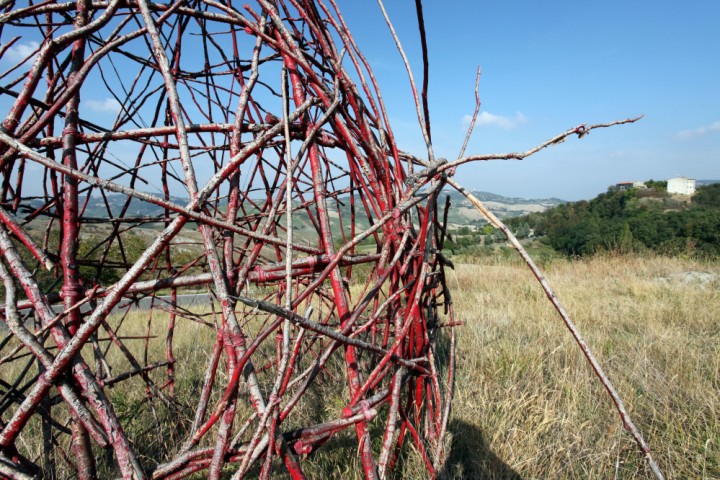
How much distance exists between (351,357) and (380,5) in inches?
41.9

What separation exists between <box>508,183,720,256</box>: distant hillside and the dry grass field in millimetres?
8049

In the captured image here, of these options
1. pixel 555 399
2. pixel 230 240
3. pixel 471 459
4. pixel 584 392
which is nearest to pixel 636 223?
pixel 584 392

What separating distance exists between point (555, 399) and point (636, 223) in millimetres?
20594

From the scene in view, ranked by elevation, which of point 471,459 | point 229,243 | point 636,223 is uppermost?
point 229,243

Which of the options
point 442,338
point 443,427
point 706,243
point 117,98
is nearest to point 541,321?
point 442,338

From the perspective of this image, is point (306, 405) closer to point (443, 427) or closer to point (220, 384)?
point (220, 384)

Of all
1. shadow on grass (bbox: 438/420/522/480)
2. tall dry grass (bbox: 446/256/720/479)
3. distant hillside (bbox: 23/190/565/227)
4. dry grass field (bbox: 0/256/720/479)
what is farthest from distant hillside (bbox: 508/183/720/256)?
shadow on grass (bbox: 438/420/522/480)

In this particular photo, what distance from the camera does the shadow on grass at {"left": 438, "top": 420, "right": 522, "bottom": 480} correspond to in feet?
5.81

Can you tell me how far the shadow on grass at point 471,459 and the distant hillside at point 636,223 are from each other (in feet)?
34.1

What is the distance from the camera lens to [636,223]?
62.3 feet

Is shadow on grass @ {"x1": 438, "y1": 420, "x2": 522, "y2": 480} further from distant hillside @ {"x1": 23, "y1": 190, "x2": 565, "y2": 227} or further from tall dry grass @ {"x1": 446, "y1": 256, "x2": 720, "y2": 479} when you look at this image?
distant hillside @ {"x1": 23, "y1": 190, "x2": 565, "y2": 227}

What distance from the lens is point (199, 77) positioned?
1.71 meters

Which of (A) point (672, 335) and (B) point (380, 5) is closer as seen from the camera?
(B) point (380, 5)

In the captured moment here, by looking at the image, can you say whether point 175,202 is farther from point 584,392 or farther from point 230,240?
point 584,392
